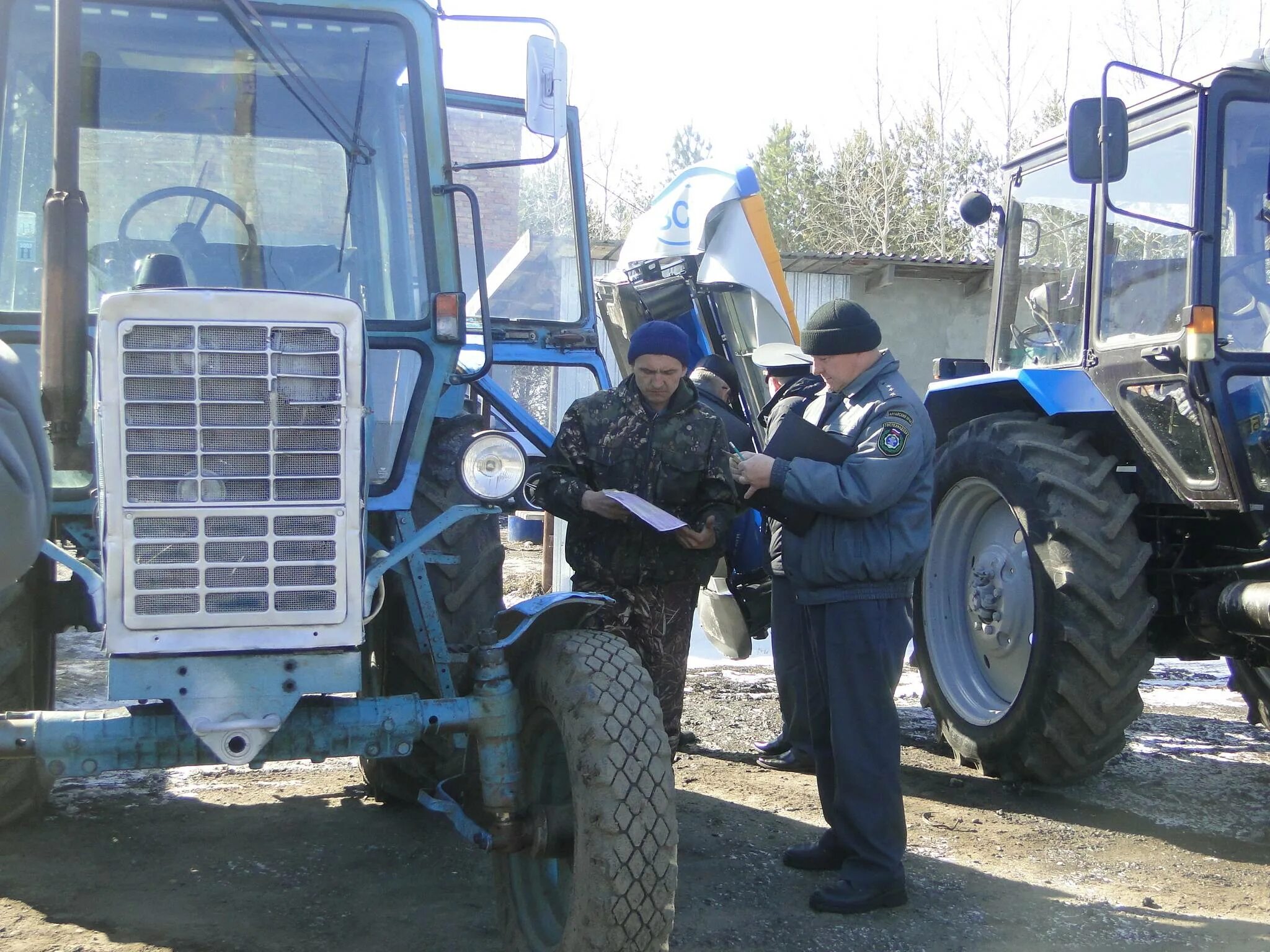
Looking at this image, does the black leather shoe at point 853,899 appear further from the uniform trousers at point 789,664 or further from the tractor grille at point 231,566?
the tractor grille at point 231,566

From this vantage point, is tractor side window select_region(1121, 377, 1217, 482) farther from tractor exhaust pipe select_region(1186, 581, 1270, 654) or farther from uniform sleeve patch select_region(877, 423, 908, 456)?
uniform sleeve patch select_region(877, 423, 908, 456)

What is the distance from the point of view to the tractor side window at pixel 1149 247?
15.1 feet

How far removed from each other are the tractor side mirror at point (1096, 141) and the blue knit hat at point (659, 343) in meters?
1.55

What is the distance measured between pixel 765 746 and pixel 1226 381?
2425 mm

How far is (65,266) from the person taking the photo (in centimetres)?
294

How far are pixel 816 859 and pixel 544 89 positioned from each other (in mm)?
2559

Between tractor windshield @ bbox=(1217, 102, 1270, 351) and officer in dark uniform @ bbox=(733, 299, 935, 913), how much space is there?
1.32 meters

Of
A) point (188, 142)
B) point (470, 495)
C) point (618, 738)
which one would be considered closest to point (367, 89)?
point (188, 142)

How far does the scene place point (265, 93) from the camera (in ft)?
12.6

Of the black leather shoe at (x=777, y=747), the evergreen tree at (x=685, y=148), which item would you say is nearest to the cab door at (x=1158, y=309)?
the black leather shoe at (x=777, y=747)

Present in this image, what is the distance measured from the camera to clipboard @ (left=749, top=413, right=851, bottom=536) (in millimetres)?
3980

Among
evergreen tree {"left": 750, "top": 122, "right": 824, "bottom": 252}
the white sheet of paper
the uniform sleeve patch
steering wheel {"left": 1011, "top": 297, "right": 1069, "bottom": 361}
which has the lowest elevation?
the white sheet of paper

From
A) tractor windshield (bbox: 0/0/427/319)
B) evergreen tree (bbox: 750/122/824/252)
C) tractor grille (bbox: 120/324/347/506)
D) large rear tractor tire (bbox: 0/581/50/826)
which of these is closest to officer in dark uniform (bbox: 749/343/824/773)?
tractor windshield (bbox: 0/0/427/319)

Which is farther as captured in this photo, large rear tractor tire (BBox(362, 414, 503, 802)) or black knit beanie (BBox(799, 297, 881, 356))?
black knit beanie (BBox(799, 297, 881, 356))
